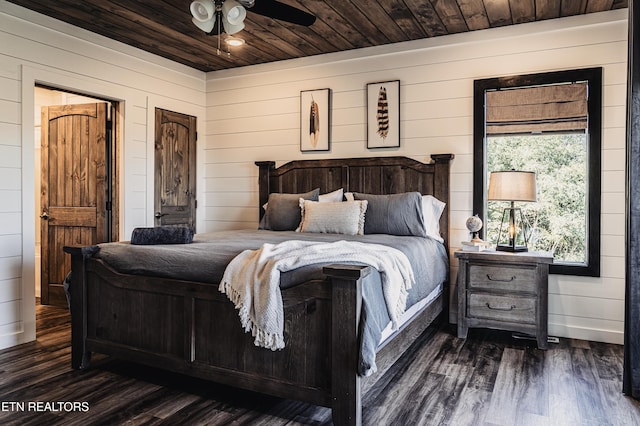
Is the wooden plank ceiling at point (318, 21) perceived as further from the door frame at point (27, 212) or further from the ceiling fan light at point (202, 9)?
the ceiling fan light at point (202, 9)

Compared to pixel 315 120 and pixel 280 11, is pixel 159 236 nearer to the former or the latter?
pixel 280 11

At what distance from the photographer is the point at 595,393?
272 cm

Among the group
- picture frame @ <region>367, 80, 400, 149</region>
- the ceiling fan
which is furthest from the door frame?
picture frame @ <region>367, 80, 400, 149</region>

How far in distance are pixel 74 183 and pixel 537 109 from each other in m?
4.44

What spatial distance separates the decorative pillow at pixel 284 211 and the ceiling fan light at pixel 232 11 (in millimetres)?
2008

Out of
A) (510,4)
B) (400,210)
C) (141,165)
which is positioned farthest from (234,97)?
(510,4)

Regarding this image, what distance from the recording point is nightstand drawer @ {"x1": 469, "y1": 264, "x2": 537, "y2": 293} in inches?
142

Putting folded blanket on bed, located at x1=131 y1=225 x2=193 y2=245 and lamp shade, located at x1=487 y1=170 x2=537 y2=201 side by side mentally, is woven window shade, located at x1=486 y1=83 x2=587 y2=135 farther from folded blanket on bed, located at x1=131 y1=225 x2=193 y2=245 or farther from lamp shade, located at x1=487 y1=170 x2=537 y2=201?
folded blanket on bed, located at x1=131 y1=225 x2=193 y2=245

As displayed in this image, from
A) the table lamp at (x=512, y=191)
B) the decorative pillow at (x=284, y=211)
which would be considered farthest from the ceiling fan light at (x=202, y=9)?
the table lamp at (x=512, y=191)

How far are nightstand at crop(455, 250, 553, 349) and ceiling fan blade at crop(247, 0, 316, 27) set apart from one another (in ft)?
7.12

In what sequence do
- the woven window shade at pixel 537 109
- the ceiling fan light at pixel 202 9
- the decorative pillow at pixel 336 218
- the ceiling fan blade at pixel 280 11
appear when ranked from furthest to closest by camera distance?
1. the decorative pillow at pixel 336 218
2. the woven window shade at pixel 537 109
3. the ceiling fan blade at pixel 280 11
4. the ceiling fan light at pixel 202 9

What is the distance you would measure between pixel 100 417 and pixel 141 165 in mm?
2966

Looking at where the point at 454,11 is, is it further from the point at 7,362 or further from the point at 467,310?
the point at 7,362

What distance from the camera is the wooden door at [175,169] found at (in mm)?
5020
